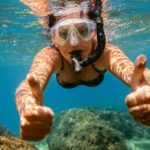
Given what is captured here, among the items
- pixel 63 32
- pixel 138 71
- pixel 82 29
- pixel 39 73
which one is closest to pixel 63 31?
pixel 63 32

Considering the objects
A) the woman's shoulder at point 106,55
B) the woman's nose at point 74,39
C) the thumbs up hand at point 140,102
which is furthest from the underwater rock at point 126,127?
the thumbs up hand at point 140,102

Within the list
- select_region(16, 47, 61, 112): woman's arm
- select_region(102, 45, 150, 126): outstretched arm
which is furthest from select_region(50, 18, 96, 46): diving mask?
select_region(102, 45, 150, 126): outstretched arm

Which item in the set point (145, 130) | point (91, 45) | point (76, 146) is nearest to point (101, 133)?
point (76, 146)

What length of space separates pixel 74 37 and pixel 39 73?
197 centimetres

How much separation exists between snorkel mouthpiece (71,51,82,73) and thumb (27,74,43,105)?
2.23 m

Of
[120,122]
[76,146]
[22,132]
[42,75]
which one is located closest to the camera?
[22,132]

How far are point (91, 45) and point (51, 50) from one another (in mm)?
1165

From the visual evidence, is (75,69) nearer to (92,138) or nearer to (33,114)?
(33,114)

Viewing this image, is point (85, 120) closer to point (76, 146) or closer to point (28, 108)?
point (76, 146)

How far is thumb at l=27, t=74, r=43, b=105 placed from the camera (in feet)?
11.1

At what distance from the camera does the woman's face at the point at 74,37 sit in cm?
655

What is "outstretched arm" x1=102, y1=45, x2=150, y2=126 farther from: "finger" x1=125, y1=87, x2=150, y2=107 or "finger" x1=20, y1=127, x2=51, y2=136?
"finger" x1=20, y1=127, x2=51, y2=136

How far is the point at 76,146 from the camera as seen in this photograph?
387 inches

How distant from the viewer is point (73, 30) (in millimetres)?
6871
